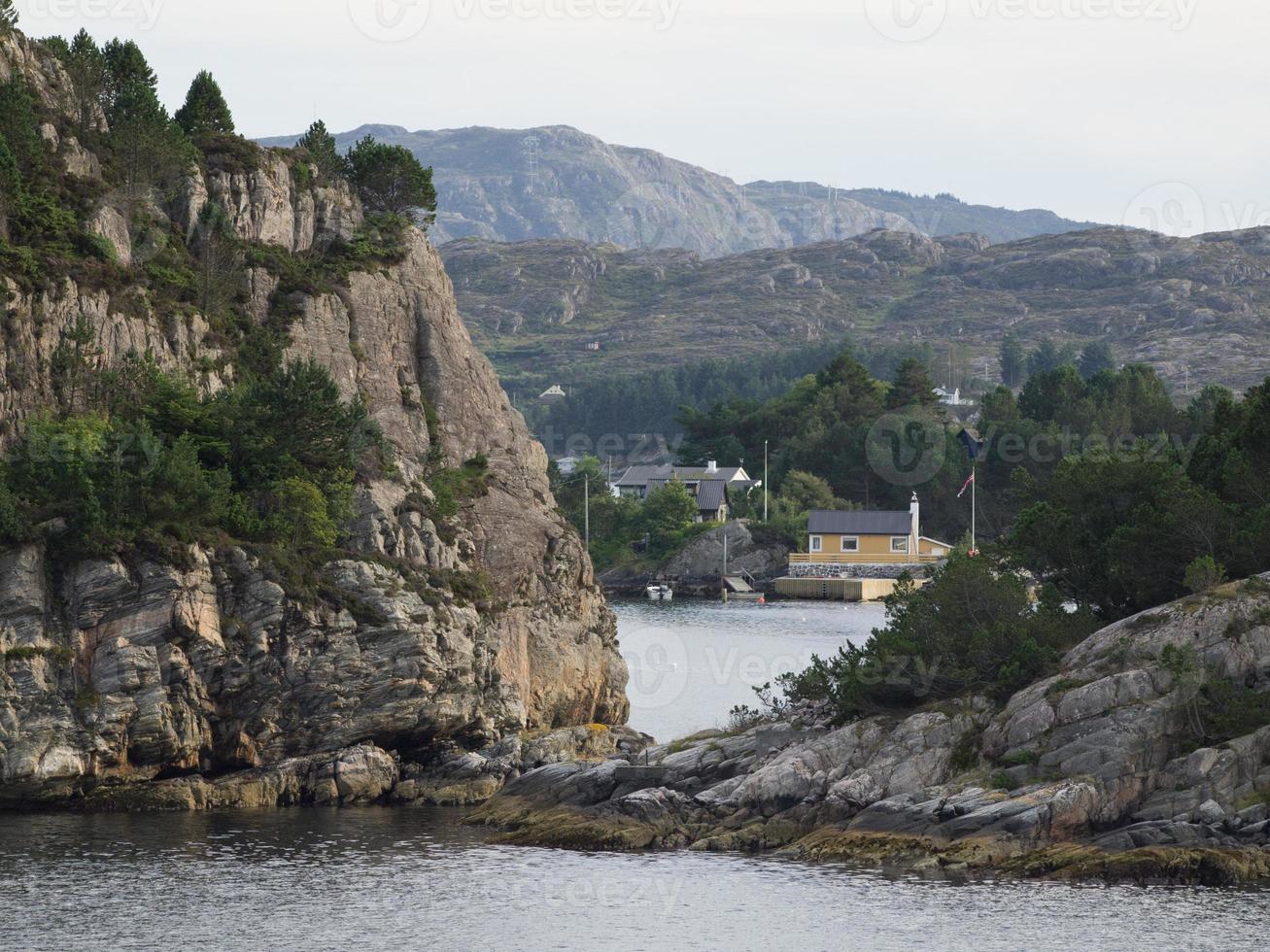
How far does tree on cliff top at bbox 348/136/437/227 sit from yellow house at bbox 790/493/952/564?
266ft

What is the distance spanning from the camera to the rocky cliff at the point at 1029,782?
44781 millimetres

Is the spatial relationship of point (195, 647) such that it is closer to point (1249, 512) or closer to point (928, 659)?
point (928, 659)

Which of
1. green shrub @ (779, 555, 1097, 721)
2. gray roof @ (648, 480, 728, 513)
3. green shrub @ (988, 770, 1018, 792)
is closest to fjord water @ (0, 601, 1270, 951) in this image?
green shrub @ (988, 770, 1018, 792)

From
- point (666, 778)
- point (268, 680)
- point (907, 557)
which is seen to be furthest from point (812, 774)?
point (907, 557)

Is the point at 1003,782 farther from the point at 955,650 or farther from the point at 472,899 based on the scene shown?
the point at 472,899

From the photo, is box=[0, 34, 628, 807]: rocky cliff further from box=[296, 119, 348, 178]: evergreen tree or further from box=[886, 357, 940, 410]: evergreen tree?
box=[886, 357, 940, 410]: evergreen tree

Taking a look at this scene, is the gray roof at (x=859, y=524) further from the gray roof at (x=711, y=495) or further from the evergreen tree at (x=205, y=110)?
the evergreen tree at (x=205, y=110)

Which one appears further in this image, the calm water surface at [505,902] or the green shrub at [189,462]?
the green shrub at [189,462]

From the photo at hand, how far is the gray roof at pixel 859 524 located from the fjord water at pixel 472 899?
102540 mm

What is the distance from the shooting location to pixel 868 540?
152 m

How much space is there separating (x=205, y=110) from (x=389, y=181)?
8.34 m

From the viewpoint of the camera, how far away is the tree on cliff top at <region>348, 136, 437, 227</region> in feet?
251

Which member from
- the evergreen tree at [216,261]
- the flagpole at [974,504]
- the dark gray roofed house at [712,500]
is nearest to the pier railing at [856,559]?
the flagpole at [974,504]

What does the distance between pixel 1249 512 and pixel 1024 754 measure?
47.8ft
